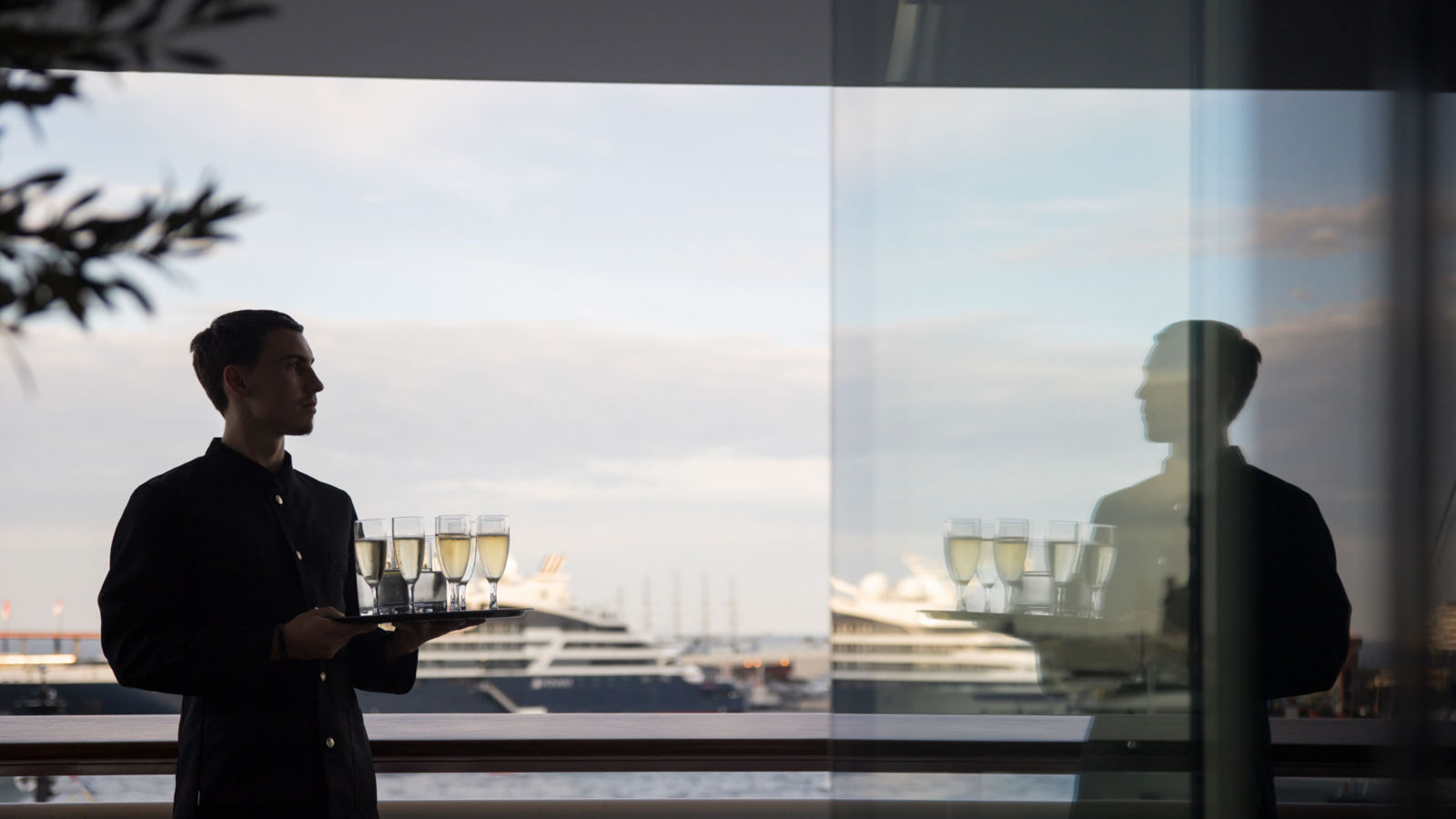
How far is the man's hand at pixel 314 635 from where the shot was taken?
5.05 ft

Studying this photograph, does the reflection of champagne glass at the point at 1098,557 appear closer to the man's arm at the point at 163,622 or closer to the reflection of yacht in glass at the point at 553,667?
the man's arm at the point at 163,622

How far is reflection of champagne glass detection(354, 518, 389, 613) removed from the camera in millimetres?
1695

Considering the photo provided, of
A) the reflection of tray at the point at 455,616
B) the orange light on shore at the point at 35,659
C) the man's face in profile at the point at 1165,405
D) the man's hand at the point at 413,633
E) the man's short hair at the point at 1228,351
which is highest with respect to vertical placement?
the man's short hair at the point at 1228,351

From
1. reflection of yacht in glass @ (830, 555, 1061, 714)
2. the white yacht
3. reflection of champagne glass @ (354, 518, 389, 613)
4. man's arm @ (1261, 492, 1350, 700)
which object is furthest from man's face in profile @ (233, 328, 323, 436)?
the white yacht

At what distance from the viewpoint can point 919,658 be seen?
955mm

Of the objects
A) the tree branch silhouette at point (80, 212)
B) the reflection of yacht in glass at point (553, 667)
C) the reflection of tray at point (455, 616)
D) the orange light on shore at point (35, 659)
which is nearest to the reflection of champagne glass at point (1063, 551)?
the tree branch silhouette at point (80, 212)

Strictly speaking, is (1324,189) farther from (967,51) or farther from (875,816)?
(875,816)

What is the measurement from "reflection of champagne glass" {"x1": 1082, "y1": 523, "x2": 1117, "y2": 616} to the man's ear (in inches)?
51.2

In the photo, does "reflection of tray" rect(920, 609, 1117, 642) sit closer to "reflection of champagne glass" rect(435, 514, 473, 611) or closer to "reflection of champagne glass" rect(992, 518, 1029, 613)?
"reflection of champagne glass" rect(992, 518, 1029, 613)

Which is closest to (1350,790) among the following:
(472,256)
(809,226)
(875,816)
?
(875,816)

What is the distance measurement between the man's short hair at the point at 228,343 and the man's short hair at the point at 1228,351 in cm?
131

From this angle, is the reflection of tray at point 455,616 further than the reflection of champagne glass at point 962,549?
Yes

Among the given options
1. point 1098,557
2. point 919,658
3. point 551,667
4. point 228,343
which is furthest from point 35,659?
point 551,667

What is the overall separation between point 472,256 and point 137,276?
3410cm
